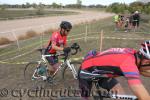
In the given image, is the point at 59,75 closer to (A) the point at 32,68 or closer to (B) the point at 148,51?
(A) the point at 32,68

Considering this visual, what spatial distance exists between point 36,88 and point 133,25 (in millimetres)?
19569

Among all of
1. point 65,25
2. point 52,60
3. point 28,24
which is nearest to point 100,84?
point 65,25

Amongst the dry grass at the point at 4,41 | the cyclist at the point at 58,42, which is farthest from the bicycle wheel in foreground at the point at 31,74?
the dry grass at the point at 4,41

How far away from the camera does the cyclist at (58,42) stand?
24.2 ft

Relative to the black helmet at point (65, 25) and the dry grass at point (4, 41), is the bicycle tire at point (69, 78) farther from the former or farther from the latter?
the dry grass at point (4, 41)

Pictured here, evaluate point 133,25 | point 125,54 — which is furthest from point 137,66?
point 133,25

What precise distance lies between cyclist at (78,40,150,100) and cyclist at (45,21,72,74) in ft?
11.5

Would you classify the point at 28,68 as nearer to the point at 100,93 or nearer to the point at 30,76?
the point at 30,76

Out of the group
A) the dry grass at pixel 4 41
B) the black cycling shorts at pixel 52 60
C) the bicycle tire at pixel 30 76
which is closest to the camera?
the black cycling shorts at pixel 52 60

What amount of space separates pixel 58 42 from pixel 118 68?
14.7 feet

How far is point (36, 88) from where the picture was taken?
8086 mm

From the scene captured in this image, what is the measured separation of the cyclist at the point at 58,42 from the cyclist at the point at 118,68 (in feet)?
11.5

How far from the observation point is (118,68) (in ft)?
11.1

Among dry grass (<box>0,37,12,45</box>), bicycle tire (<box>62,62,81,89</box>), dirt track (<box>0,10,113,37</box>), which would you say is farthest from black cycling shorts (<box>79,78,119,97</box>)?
dry grass (<box>0,37,12,45</box>)
